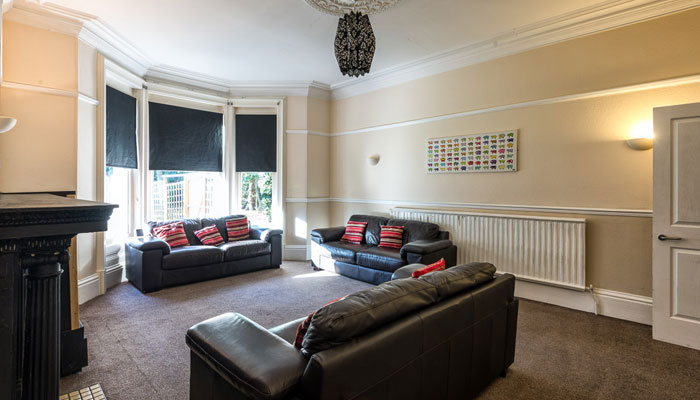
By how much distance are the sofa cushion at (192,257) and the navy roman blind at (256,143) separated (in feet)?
5.87

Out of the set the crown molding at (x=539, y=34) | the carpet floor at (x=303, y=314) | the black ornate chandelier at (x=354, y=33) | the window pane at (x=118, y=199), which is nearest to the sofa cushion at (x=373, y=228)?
the carpet floor at (x=303, y=314)

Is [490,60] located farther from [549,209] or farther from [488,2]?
[549,209]

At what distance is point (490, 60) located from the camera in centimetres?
421

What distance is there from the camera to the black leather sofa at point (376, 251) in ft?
13.2

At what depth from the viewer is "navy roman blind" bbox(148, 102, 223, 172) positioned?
16.6ft

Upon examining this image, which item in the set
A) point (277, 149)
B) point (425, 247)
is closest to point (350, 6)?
point (425, 247)

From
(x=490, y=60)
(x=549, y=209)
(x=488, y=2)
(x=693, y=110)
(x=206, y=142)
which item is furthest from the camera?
(x=206, y=142)

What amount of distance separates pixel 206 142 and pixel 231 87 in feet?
3.42

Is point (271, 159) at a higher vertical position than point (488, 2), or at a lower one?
lower

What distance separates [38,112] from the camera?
11.2 feet

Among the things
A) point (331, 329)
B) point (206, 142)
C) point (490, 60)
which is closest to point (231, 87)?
point (206, 142)

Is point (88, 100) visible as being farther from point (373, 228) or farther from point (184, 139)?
point (373, 228)

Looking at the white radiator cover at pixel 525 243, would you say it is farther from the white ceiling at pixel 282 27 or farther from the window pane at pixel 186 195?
the window pane at pixel 186 195

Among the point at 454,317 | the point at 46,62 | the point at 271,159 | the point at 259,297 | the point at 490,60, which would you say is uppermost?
the point at 490,60
